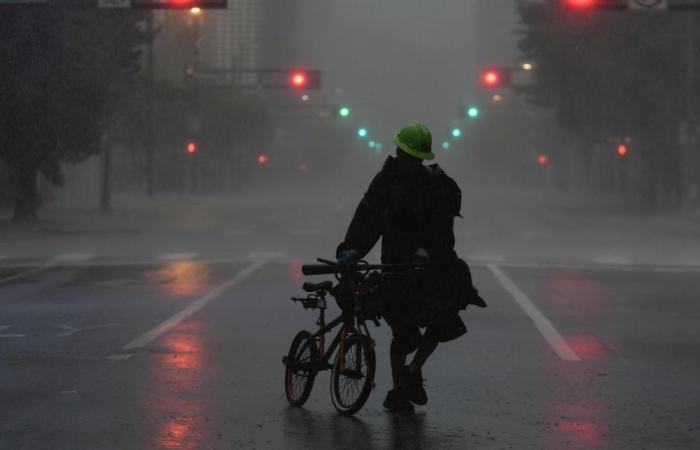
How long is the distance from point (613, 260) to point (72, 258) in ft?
33.5

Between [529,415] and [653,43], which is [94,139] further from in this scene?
[529,415]

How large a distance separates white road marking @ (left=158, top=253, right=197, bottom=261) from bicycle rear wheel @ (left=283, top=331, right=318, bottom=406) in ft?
59.2

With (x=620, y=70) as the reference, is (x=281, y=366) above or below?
below

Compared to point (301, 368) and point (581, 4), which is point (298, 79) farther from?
point (301, 368)

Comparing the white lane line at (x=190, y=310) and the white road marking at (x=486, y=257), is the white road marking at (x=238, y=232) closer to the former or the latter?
the white road marking at (x=486, y=257)

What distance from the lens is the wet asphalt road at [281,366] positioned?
8.86 meters

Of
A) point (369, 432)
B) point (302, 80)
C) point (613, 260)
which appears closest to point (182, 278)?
point (613, 260)

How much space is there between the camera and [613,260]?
2838 cm

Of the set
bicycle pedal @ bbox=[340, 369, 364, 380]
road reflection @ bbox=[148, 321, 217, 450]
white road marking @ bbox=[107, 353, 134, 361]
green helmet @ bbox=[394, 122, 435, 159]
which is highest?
green helmet @ bbox=[394, 122, 435, 159]

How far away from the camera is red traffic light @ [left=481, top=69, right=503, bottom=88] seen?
60.6 meters

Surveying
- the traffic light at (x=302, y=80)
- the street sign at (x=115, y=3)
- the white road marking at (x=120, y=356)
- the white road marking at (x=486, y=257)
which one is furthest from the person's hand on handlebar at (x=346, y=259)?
the traffic light at (x=302, y=80)

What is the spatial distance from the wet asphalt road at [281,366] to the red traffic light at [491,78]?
35.3 meters

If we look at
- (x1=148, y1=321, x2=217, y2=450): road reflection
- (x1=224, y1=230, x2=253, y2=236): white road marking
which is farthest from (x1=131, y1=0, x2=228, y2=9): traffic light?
(x1=148, y1=321, x2=217, y2=450): road reflection

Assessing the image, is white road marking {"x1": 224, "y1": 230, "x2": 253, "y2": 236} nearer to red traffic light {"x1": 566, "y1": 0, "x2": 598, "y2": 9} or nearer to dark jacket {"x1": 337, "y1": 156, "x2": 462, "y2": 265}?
red traffic light {"x1": 566, "y1": 0, "x2": 598, "y2": 9}
